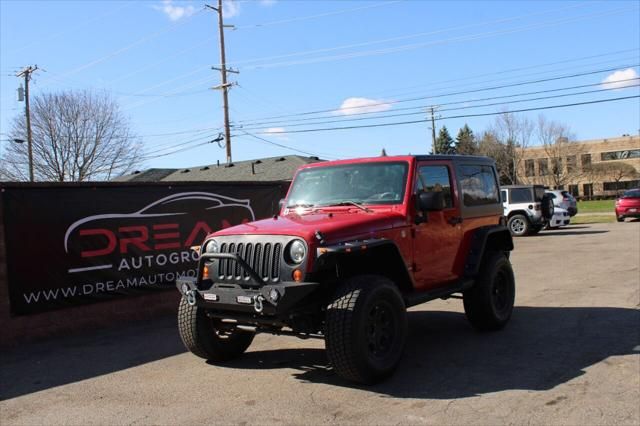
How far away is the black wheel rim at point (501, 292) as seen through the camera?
7136mm

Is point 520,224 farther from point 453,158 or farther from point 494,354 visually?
point 494,354

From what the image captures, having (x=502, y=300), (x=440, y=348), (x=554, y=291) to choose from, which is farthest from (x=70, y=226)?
(x=554, y=291)

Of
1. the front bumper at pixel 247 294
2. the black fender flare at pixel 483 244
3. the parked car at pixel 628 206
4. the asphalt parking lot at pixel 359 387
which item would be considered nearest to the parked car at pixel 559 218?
the parked car at pixel 628 206

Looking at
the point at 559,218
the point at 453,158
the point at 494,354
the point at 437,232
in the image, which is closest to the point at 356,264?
the point at 437,232

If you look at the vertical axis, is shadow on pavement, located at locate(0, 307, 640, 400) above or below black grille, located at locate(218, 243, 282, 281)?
below

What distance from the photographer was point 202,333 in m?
5.80

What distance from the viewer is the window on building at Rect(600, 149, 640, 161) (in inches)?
2886

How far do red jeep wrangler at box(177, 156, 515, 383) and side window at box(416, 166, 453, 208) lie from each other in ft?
0.05

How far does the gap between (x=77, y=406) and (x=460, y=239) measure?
4.44 metres

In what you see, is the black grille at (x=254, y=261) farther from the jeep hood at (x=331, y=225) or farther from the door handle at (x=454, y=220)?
the door handle at (x=454, y=220)

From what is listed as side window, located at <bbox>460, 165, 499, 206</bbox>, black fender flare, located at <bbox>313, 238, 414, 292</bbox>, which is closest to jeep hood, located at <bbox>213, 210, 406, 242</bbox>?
black fender flare, located at <bbox>313, 238, 414, 292</bbox>

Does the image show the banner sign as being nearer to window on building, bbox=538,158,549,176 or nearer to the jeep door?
the jeep door

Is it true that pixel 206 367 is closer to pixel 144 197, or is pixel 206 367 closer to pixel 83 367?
pixel 83 367

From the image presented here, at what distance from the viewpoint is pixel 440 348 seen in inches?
251
